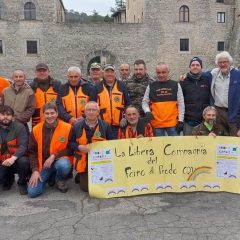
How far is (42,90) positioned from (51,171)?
5.19 ft

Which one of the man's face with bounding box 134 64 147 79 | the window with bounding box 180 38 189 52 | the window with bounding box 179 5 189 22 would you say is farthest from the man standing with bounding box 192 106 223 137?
the window with bounding box 179 5 189 22

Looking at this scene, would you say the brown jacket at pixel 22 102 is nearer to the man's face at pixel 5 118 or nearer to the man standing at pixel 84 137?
the man's face at pixel 5 118

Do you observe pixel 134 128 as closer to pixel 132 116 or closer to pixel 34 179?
pixel 132 116

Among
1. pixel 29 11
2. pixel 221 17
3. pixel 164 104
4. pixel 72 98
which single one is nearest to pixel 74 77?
pixel 72 98

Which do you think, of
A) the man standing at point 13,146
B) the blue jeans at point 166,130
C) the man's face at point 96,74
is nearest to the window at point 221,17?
the man's face at point 96,74

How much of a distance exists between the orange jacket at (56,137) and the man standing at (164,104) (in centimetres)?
138

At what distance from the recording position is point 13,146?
5512mm

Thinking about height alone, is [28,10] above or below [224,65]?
above

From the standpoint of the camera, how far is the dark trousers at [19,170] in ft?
17.8

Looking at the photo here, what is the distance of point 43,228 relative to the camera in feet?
13.7

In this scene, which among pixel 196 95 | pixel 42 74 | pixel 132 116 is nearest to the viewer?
pixel 132 116

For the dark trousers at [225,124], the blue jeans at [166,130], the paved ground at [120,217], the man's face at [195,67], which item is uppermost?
the man's face at [195,67]

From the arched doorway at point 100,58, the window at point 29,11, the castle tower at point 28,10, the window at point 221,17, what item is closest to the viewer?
the castle tower at point 28,10

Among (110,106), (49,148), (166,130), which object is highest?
(110,106)
